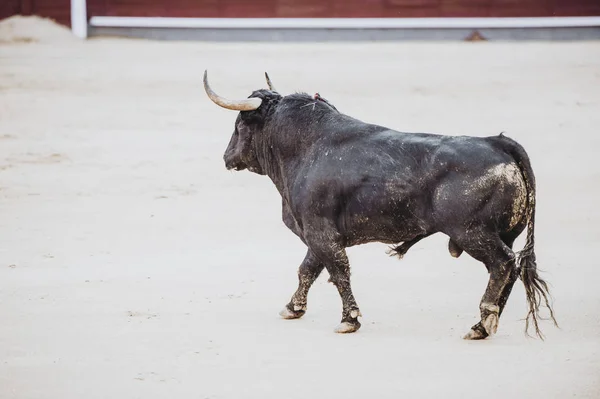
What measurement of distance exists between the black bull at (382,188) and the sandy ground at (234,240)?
1.00ft

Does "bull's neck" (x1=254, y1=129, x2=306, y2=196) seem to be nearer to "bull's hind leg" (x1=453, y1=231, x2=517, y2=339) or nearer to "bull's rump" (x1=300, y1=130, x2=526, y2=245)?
"bull's rump" (x1=300, y1=130, x2=526, y2=245)

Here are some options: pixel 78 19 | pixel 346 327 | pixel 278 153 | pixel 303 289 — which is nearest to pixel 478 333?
pixel 346 327

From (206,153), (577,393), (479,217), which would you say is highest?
(479,217)

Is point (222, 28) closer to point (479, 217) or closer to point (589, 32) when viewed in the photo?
point (589, 32)

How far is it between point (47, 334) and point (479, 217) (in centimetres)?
219

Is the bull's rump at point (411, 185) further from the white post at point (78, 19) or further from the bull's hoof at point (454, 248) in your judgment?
the white post at point (78, 19)

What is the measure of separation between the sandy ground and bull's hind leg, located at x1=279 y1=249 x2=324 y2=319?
0.06m

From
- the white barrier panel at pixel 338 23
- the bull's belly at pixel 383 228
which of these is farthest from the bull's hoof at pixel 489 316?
the white barrier panel at pixel 338 23

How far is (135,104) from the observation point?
11617mm

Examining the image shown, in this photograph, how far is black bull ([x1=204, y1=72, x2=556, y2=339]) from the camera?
5.38m

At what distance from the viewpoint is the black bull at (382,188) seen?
538 cm

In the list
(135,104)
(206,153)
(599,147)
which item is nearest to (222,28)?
(135,104)

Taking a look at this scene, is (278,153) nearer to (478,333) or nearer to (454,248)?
(454,248)

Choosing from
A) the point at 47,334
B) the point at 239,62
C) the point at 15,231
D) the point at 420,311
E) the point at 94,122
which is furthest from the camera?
the point at 239,62
